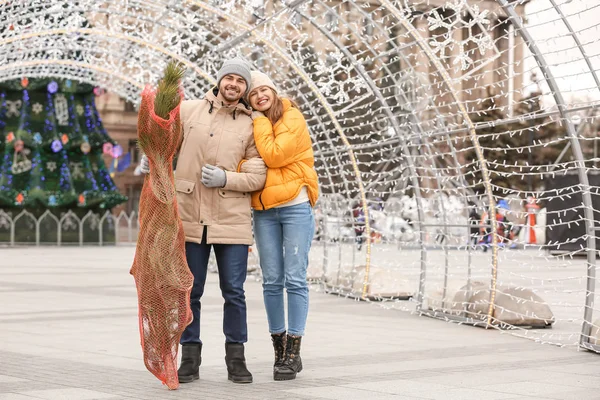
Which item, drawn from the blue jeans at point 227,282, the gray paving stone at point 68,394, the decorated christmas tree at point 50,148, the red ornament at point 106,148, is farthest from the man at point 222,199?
the red ornament at point 106,148

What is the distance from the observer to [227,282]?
639 cm

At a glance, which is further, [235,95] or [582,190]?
[582,190]

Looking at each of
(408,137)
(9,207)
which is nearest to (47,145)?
(9,207)

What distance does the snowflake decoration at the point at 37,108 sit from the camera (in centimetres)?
2970

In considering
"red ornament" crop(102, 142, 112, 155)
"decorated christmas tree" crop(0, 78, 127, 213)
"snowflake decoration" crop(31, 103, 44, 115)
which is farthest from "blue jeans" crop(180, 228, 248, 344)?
"red ornament" crop(102, 142, 112, 155)

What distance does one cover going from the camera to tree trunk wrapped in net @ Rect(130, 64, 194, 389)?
20.0ft

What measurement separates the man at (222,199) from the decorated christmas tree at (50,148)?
23613 mm

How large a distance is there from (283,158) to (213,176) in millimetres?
427

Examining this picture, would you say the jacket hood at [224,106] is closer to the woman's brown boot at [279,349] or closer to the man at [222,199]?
the man at [222,199]

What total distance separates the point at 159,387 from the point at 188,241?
2.75ft

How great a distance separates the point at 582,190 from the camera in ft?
27.4

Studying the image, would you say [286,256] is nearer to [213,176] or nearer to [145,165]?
[213,176]

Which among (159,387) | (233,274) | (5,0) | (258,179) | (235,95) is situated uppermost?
(5,0)

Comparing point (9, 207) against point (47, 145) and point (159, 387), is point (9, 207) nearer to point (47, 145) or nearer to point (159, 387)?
point (47, 145)
